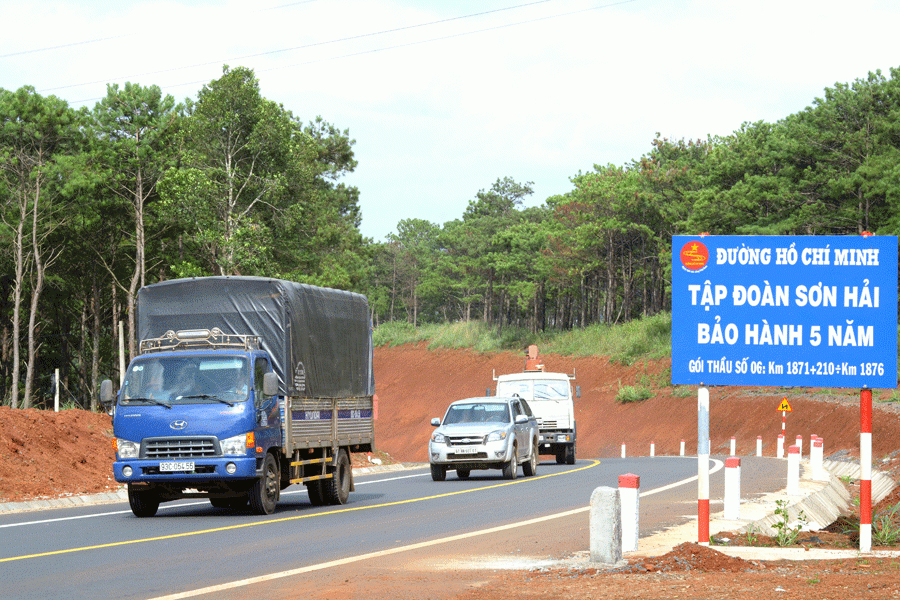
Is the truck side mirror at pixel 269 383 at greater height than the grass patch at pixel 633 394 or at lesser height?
greater

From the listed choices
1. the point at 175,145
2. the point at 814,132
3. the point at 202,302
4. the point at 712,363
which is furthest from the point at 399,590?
the point at 814,132

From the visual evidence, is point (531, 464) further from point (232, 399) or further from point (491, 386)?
point (491, 386)

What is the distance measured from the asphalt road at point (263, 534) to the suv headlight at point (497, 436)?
75.1 inches

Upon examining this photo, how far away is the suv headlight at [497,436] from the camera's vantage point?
84.2 ft

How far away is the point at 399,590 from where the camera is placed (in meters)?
9.18

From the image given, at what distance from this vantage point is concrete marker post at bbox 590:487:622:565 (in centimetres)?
1003

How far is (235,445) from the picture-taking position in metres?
16.2

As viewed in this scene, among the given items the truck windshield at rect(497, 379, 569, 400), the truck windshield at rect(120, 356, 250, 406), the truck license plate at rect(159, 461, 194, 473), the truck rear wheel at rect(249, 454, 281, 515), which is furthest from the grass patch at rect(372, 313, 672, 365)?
the truck license plate at rect(159, 461, 194, 473)

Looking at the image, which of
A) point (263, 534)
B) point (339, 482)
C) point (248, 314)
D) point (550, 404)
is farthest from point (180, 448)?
point (550, 404)

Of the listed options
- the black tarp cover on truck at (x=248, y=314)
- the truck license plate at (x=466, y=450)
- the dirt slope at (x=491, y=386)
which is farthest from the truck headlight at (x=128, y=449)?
the truck license plate at (x=466, y=450)

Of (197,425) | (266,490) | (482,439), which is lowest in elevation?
(266,490)

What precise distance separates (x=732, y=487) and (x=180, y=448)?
299 inches

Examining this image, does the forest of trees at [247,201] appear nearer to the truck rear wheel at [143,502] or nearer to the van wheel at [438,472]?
the van wheel at [438,472]

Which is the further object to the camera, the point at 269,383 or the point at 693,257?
the point at 269,383
